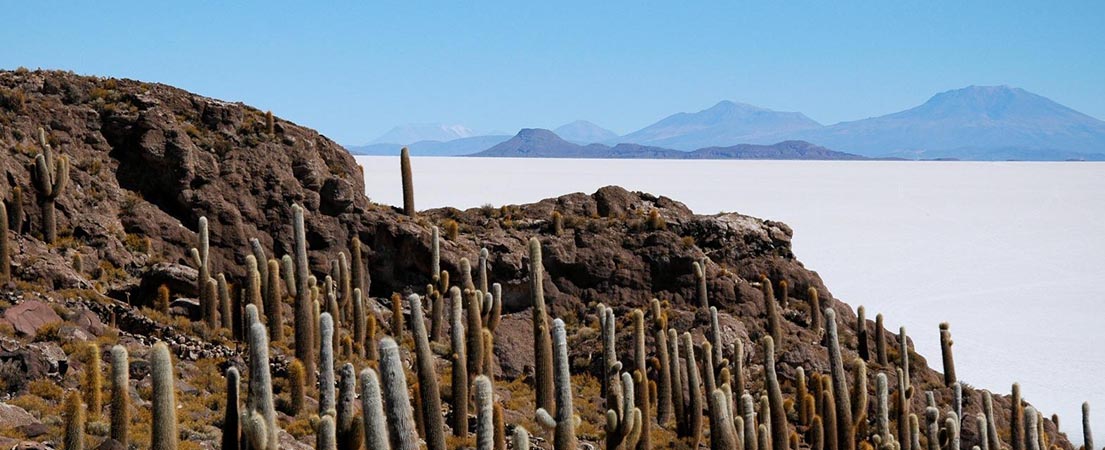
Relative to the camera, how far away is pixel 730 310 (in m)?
24.0

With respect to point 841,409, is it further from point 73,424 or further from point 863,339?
point 73,424

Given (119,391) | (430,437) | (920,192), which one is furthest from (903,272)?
(920,192)

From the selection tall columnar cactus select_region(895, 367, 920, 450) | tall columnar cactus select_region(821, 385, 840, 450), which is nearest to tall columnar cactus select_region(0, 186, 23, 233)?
tall columnar cactus select_region(821, 385, 840, 450)

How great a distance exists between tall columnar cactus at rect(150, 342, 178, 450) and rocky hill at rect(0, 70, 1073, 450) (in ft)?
7.08

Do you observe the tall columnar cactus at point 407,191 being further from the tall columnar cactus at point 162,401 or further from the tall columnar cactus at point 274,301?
the tall columnar cactus at point 162,401

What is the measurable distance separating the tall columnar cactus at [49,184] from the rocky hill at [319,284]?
0.27ft

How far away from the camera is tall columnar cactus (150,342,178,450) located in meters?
10.9

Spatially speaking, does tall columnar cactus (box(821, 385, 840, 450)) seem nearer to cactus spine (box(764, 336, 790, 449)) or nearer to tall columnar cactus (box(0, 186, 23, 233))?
cactus spine (box(764, 336, 790, 449))

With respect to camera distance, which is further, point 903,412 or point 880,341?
point 880,341

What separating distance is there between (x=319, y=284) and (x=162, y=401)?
12.5 m

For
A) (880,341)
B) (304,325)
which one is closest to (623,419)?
(304,325)

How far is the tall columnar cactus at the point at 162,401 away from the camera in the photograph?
10.9 metres

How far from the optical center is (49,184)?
789 inches

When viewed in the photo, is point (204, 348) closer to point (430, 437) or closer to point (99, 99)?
point (430, 437)
